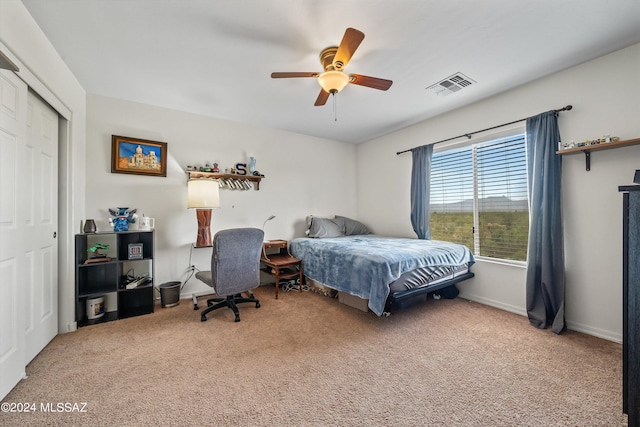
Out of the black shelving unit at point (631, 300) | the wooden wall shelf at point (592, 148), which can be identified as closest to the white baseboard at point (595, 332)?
the black shelving unit at point (631, 300)

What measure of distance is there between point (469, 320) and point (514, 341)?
0.46m

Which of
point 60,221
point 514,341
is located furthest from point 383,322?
point 60,221

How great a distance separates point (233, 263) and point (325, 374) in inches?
56.3

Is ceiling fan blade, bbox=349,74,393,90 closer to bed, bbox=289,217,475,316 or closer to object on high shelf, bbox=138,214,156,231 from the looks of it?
bed, bbox=289,217,475,316

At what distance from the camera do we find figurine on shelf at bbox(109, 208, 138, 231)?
2799 millimetres

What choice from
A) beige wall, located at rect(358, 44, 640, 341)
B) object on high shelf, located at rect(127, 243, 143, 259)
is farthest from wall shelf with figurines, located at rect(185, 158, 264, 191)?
beige wall, located at rect(358, 44, 640, 341)

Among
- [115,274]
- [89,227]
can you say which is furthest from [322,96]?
[115,274]

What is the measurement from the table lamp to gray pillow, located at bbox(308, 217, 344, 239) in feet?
5.25

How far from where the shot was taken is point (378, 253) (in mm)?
2639

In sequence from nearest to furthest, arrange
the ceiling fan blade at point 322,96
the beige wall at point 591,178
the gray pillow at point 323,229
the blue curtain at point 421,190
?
the beige wall at point 591,178 < the ceiling fan blade at point 322,96 < the blue curtain at point 421,190 < the gray pillow at point 323,229

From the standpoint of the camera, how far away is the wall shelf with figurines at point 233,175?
11.4ft

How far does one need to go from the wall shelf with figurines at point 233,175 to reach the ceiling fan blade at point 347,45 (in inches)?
89.9

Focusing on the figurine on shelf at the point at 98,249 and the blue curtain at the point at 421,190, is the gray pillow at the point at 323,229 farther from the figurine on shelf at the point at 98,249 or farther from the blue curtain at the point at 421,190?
the figurine on shelf at the point at 98,249

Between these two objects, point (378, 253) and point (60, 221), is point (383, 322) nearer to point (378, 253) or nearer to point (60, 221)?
point (378, 253)
